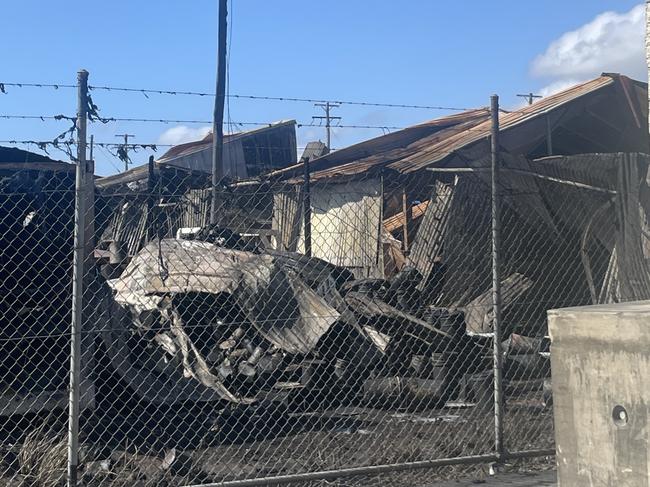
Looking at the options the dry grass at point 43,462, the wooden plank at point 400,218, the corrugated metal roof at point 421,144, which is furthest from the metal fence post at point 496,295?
the wooden plank at point 400,218

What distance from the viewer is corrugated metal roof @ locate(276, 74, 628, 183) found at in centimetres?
1248

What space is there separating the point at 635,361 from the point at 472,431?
3394 mm

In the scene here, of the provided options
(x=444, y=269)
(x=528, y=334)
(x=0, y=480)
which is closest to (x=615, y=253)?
(x=528, y=334)

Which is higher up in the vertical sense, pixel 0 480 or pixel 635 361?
pixel 635 361

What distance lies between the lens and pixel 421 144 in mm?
15148

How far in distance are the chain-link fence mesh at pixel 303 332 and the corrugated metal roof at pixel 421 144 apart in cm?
73

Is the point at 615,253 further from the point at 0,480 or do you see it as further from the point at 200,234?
the point at 0,480

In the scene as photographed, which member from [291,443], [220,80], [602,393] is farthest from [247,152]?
[602,393]

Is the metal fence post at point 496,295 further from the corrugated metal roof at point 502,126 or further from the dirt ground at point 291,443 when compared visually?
the corrugated metal roof at point 502,126

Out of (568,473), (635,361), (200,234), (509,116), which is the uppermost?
(509,116)

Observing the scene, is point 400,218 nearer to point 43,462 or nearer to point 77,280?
point 43,462

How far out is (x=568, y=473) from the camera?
11.0ft

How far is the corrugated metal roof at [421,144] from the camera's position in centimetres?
1248

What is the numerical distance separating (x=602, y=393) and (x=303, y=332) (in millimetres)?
4940
